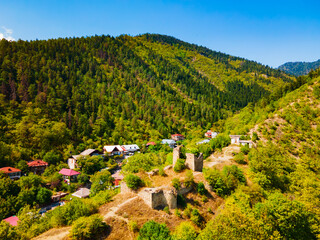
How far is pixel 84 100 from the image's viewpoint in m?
94.6

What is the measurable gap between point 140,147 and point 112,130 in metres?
17.9

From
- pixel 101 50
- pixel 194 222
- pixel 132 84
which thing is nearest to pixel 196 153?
pixel 194 222

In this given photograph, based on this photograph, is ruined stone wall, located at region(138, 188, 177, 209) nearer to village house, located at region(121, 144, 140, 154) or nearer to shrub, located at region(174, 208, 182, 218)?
shrub, located at region(174, 208, 182, 218)

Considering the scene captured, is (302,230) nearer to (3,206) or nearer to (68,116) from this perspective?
(3,206)

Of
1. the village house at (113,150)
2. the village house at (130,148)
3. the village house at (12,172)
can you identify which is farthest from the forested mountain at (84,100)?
the village house at (130,148)

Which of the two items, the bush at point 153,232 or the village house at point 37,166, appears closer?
the bush at point 153,232

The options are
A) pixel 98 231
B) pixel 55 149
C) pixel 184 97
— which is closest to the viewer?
pixel 98 231

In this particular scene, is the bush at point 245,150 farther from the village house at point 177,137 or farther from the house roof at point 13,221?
the village house at point 177,137

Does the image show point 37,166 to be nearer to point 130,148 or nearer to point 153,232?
point 130,148

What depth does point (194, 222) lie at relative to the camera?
2181 cm

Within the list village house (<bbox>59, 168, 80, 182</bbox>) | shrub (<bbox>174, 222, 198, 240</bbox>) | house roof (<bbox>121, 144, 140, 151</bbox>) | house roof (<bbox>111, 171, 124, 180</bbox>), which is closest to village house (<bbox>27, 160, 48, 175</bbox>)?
village house (<bbox>59, 168, 80, 182</bbox>)

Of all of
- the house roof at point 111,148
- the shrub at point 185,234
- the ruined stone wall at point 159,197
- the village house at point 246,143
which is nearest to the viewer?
the shrub at point 185,234

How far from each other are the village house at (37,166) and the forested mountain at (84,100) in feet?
17.2

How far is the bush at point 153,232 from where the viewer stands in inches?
654
